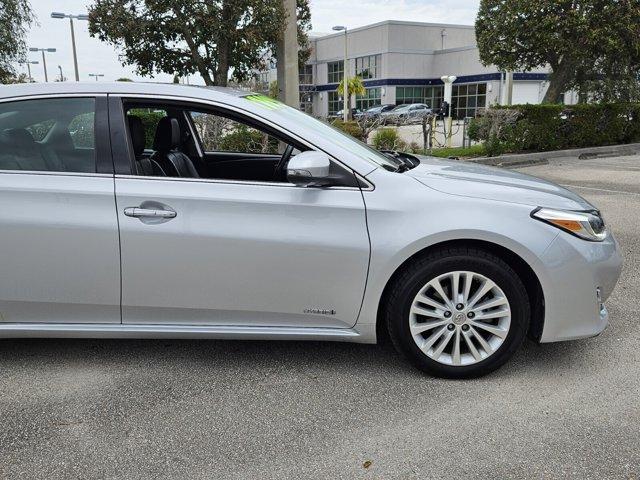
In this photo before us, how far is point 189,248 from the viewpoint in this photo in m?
3.17

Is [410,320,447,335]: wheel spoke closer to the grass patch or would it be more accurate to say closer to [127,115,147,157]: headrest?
[127,115,147,157]: headrest

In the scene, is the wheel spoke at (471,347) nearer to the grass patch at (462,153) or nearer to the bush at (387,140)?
the bush at (387,140)

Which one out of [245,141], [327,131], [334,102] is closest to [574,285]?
[327,131]

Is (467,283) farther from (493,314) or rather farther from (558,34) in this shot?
(558,34)

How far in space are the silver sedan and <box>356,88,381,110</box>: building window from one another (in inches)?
2329

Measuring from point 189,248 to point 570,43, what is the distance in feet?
58.1

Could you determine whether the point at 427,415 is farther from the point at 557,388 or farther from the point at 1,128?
the point at 1,128

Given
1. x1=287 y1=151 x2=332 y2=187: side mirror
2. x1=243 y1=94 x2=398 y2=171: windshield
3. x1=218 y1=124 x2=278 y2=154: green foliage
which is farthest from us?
x1=218 y1=124 x2=278 y2=154: green foliage

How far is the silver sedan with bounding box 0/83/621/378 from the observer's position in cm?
315

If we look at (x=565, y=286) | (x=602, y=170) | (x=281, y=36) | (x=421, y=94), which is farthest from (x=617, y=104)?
(x=421, y=94)

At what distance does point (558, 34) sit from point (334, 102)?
50400mm

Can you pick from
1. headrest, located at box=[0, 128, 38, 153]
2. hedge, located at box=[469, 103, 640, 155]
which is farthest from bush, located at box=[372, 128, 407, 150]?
headrest, located at box=[0, 128, 38, 153]

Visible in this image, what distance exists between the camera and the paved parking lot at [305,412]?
2.59m

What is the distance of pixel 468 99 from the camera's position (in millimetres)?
54969
